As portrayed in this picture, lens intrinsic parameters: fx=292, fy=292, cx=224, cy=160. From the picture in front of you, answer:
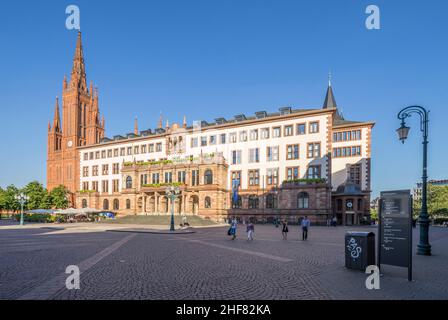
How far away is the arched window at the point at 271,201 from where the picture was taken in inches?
1989

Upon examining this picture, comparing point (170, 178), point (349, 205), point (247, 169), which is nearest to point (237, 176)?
Answer: point (247, 169)

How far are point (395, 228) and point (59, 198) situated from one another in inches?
3014

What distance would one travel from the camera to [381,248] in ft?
35.5

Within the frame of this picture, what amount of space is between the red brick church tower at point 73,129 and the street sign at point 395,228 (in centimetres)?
7695

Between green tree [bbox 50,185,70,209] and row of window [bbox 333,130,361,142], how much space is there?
64.6 metres

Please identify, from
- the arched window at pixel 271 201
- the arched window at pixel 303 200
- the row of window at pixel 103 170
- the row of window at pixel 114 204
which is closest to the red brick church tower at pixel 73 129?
the row of window at pixel 103 170

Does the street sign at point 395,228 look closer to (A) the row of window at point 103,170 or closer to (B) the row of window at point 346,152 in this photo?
(B) the row of window at point 346,152

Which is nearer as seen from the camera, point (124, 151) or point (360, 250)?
point (360, 250)

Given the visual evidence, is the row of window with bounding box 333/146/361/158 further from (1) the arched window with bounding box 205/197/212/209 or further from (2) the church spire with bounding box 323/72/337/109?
(1) the arched window with bounding box 205/197/212/209

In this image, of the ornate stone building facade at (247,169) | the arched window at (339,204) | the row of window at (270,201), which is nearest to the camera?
the row of window at (270,201)

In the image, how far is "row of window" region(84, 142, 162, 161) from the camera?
6399cm

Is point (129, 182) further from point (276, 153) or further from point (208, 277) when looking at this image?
point (208, 277)

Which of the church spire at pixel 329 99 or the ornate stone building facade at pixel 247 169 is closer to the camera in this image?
the ornate stone building facade at pixel 247 169

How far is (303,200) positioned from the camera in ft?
157
